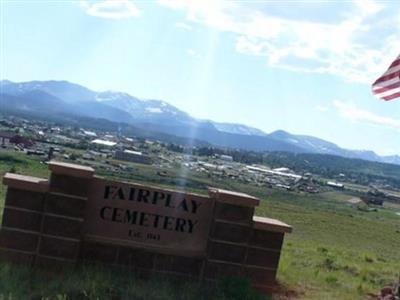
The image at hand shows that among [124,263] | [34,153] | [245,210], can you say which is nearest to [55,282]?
[124,263]

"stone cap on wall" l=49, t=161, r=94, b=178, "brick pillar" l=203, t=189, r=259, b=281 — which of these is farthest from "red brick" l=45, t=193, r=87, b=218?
"brick pillar" l=203, t=189, r=259, b=281

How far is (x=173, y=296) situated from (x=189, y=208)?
1.37 metres

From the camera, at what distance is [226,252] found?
858 centimetres

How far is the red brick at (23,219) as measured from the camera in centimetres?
808

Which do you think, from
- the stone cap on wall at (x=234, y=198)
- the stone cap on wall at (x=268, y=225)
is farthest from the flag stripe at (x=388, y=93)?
the stone cap on wall at (x=234, y=198)

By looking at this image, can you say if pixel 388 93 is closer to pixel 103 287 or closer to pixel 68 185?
pixel 68 185

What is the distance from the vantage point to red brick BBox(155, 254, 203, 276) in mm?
8523

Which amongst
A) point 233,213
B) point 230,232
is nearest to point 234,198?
point 233,213

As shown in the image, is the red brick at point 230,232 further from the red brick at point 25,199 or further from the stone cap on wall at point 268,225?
the red brick at point 25,199

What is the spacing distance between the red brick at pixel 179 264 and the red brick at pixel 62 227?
109 centimetres

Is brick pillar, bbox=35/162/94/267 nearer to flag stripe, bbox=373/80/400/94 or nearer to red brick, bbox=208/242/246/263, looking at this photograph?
red brick, bbox=208/242/246/263

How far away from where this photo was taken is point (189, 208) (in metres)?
8.71

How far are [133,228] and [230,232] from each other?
1225 mm

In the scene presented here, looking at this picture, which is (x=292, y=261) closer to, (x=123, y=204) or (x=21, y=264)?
(x=123, y=204)
